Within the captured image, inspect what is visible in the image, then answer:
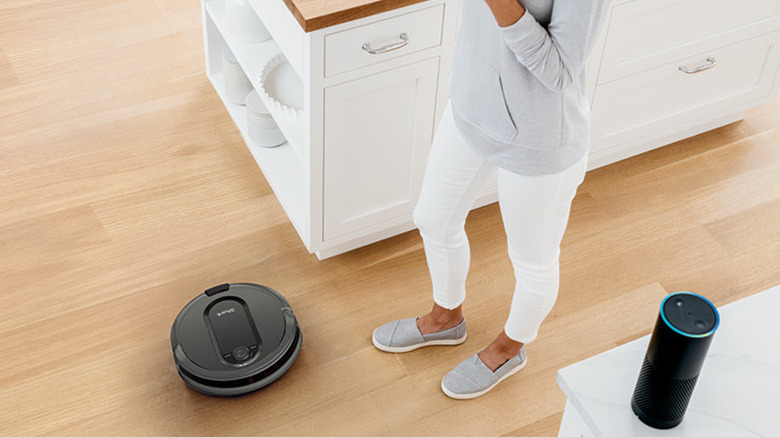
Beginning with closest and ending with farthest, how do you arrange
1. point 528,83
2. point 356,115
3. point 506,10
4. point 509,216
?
point 506,10
point 528,83
point 509,216
point 356,115

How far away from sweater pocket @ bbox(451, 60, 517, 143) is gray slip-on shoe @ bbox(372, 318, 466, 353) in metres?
0.73

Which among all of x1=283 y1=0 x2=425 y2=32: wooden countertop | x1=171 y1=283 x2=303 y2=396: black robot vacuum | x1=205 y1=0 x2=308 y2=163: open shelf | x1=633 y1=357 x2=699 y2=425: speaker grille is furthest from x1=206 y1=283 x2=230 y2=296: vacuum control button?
x1=633 y1=357 x2=699 y2=425: speaker grille

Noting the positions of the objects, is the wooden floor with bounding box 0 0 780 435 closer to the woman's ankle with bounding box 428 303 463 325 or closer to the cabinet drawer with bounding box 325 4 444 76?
the woman's ankle with bounding box 428 303 463 325

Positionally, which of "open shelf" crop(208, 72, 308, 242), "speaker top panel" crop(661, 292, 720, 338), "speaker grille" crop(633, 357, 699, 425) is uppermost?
"speaker top panel" crop(661, 292, 720, 338)

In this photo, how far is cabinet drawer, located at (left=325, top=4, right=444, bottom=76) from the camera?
6.07ft

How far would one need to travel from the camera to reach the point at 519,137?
1518 mm

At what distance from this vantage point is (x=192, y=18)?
3.05 meters

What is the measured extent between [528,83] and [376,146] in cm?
72

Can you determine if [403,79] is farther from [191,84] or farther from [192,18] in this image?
[192,18]

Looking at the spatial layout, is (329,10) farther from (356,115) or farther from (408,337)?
(408,337)

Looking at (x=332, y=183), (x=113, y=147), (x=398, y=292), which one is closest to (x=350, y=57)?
(x=332, y=183)

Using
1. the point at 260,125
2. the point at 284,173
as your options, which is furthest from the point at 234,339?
the point at 260,125

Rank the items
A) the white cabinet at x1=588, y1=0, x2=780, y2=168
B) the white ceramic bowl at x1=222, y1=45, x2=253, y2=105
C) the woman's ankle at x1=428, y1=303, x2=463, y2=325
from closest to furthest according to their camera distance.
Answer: the woman's ankle at x1=428, y1=303, x2=463, y2=325 < the white cabinet at x1=588, y1=0, x2=780, y2=168 < the white ceramic bowl at x1=222, y1=45, x2=253, y2=105

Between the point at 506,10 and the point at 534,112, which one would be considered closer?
the point at 506,10
